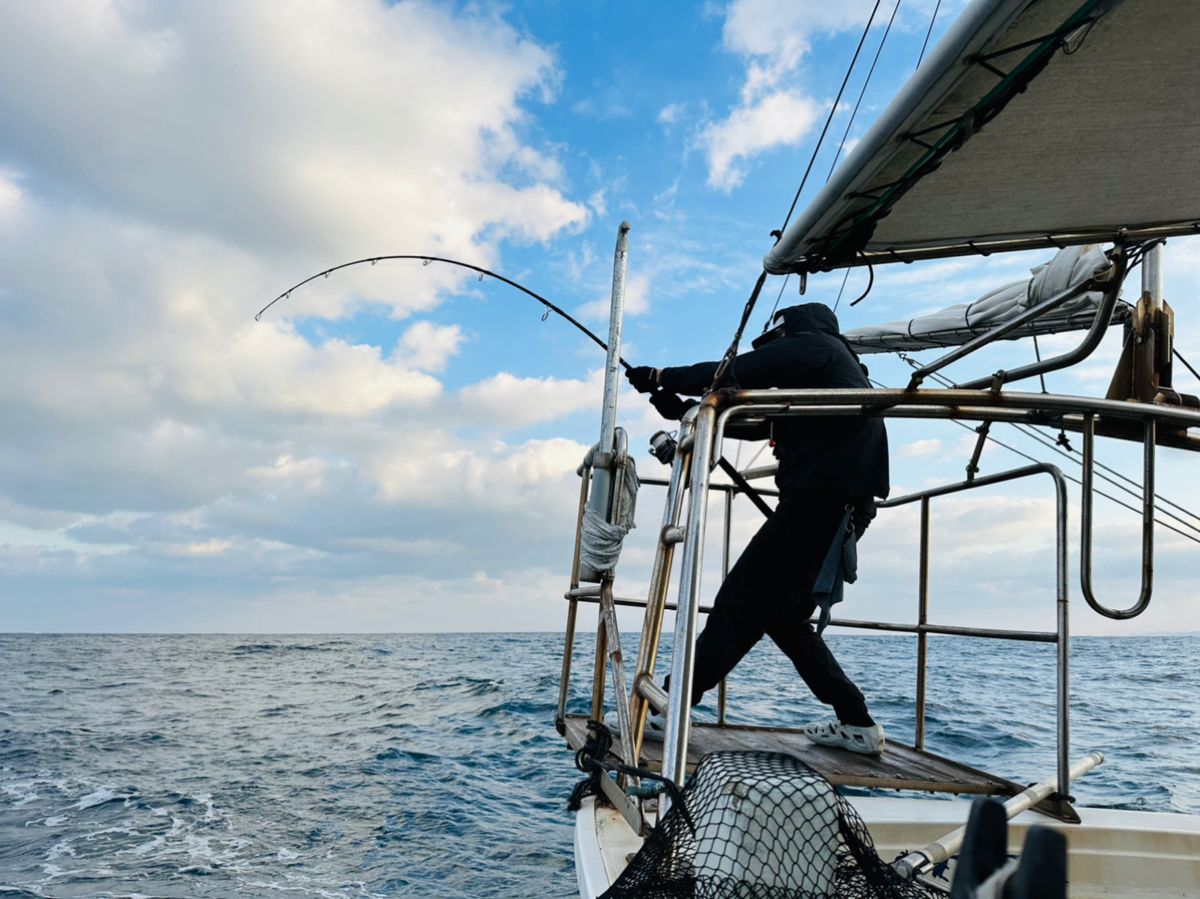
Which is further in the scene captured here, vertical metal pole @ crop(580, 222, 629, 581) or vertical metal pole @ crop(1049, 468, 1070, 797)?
vertical metal pole @ crop(580, 222, 629, 581)

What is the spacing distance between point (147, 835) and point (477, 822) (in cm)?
254

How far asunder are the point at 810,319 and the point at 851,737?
1.71 m

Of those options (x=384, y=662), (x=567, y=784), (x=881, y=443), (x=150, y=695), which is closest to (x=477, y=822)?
(x=567, y=784)

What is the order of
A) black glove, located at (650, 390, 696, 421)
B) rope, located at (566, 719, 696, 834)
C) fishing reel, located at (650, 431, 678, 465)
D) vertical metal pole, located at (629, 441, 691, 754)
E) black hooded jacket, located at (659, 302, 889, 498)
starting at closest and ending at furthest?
vertical metal pole, located at (629, 441, 691, 754), rope, located at (566, 719, 696, 834), fishing reel, located at (650, 431, 678, 465), black hooded jacket, located at (659, 302, 889, 498), black glove, located at (650, 390, 696, 421)

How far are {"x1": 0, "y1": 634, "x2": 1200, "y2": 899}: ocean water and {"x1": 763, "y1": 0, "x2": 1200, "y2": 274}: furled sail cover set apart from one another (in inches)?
156

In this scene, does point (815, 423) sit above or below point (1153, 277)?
below

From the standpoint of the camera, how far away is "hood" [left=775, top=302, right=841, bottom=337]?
343 centimetres

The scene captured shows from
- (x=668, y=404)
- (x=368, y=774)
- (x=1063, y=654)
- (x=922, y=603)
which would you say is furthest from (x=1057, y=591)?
(x=368, y=774)

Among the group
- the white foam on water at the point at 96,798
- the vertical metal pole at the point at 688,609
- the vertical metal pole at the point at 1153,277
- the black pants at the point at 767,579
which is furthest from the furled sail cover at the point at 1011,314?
the white foam on water at the point at 96,798

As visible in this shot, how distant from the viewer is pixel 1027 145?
7.49 feet

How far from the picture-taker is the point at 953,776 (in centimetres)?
322

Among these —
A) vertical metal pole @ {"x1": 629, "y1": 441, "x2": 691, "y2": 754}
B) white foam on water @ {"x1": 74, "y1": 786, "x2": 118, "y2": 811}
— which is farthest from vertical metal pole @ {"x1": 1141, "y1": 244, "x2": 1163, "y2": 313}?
white foam on water @ {"x1": 74, "y1": 786, "x2": 118, "y2": 811}

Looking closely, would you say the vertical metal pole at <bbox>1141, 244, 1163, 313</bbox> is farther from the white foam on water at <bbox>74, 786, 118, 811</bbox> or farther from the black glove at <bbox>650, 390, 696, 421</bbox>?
the white foam on water at <bbox>74, 786, 118, 811</bbox>

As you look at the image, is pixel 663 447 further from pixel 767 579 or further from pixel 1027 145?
pixel 1027 145
